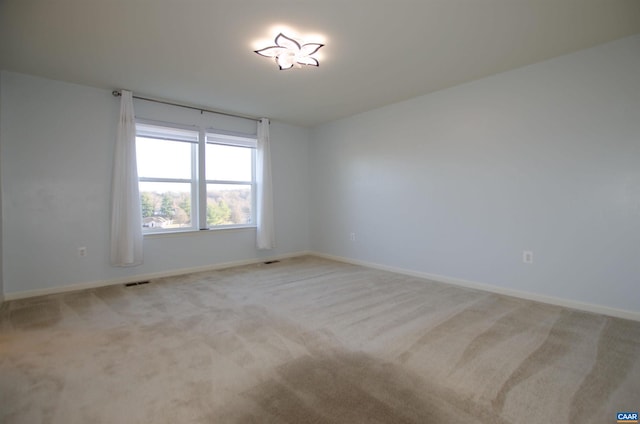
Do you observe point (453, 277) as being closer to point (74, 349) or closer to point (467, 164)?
point (467, 164)

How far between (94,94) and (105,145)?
0.65 m

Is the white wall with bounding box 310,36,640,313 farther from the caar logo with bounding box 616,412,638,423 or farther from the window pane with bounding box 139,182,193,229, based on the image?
the window pane with bounding box 139,182,193,229

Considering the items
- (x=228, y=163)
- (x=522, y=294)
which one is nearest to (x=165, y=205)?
(x=228, y=163)

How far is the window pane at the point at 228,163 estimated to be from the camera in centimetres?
488

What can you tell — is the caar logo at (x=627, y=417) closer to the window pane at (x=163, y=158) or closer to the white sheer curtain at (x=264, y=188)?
the white sheer curtain at (x=264, y=188)

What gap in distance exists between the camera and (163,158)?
14.5ft

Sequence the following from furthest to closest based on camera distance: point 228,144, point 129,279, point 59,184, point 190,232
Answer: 1. point 228,144
2. point 190,232
3. point 129,279
4. point 59,184

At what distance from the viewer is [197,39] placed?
8.77 ft

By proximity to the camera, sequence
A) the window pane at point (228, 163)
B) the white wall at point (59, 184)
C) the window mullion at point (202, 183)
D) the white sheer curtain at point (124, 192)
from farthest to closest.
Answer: the window pane at point (228, 163), the window mullion at point (202, 183), the white sheer curtain at point (124, 192), the white wall at point (59, 184)

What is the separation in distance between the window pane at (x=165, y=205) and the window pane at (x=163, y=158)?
161mm

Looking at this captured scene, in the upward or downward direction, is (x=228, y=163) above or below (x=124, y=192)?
above

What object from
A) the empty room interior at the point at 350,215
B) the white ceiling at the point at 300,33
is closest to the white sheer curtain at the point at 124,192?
the empty room interior at the point at 350,215

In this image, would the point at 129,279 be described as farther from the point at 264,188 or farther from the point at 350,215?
the point at 350,215

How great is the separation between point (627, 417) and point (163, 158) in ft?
17.1
